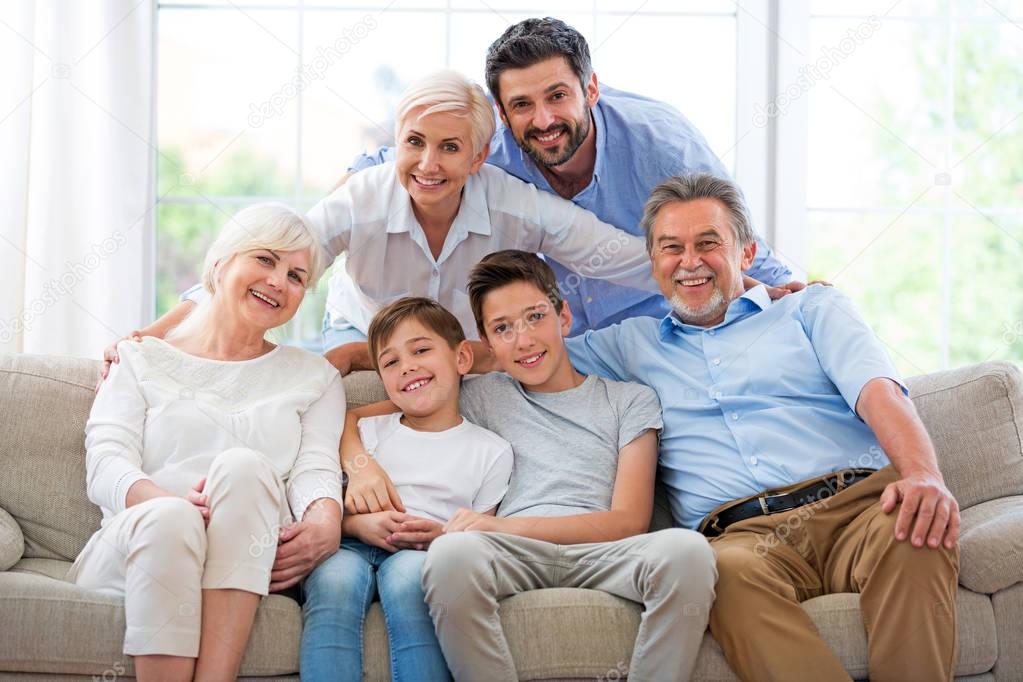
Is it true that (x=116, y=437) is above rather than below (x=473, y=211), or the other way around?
below

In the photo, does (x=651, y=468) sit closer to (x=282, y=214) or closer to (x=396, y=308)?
(x=396, y=308)

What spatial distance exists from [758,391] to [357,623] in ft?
2.87

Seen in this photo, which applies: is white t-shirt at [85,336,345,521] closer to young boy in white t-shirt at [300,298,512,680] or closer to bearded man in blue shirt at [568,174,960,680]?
young boy in white t-shirt at [300,298,512,680]

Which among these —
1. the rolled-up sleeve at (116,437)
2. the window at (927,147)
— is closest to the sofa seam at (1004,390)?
the window at (927,147)

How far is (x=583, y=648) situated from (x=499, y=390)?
64 centimetres

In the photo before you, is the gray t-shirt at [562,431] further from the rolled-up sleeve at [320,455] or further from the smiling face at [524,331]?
the rolled-up sleeve at [320,455]

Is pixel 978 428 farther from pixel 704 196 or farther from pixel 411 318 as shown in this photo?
pixel 411 318

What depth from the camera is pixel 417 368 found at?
2.01 m

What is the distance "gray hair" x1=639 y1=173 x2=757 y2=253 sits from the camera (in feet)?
6.93

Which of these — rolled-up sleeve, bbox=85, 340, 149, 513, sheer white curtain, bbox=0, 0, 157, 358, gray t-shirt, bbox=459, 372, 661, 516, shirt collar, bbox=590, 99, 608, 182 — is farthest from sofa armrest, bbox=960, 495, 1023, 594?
sheer white curtain, bbox=0, 0, 157, 358

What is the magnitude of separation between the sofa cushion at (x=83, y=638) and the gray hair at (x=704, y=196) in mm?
1055

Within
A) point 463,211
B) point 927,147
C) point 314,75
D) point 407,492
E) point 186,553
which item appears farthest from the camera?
point 927,147

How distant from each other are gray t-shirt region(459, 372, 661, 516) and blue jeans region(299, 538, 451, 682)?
31 centimetres

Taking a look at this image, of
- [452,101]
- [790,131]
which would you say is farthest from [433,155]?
[790,131]
